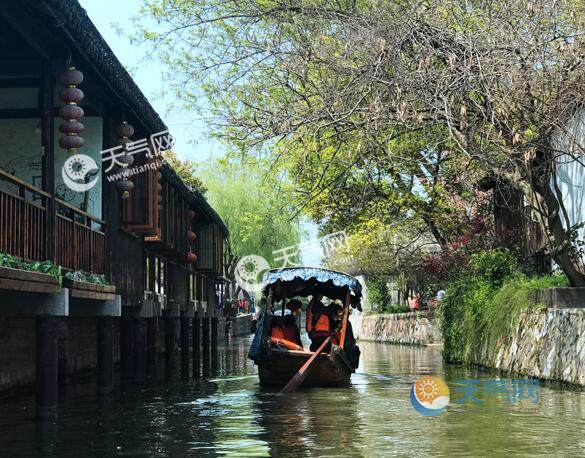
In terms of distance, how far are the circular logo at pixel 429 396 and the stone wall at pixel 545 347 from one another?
161cm

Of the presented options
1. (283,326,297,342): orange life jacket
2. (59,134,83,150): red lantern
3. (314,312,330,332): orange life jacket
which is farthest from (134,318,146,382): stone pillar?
(59,134,83,150): red lantern

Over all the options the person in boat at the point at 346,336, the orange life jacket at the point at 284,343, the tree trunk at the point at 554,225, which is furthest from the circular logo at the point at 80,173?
the tree trunk at the point at 554,225

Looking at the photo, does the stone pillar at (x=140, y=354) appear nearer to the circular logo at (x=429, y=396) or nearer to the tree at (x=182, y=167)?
the circular logo at (x=429, y=396)

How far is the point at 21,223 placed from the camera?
37.4 ft

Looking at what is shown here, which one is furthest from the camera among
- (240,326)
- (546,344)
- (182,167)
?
(240,326)

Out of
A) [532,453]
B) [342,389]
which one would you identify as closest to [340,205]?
[342,389]

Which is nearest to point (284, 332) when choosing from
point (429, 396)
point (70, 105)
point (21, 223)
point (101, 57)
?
point (429, 396)

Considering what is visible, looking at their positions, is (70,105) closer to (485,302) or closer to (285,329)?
(285,329)

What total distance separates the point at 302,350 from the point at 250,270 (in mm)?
42089

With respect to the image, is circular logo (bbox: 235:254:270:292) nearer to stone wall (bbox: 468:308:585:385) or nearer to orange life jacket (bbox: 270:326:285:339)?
stone wall (bbox: 468:308:585:385)

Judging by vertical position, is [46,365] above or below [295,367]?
above

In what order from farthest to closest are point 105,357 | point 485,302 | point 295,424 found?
point 485,302, point 105,357, point 295,424

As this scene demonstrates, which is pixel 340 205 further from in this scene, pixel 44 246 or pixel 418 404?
pixel 44 246

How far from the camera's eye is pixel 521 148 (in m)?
15.8
